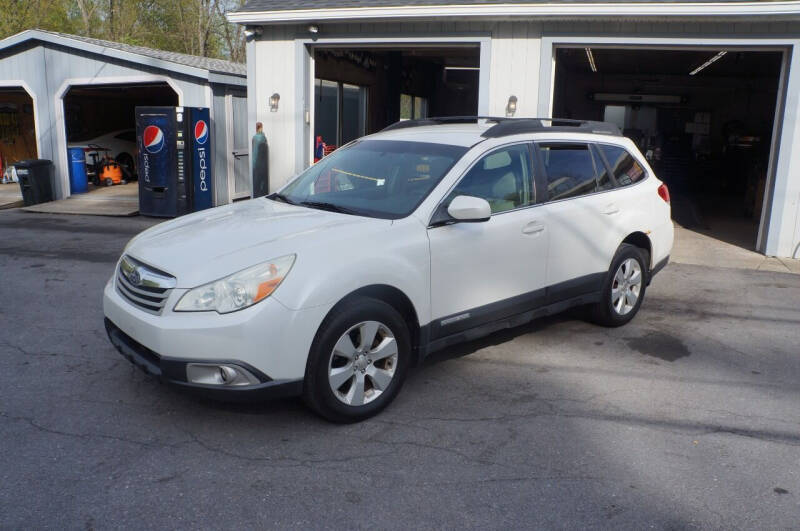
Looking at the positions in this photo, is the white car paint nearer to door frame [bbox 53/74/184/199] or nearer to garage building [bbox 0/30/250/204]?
garage building [bbox 0/30/250/204]

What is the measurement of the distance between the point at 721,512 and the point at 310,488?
197cm

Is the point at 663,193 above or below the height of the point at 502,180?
below

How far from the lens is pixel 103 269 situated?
8.29m

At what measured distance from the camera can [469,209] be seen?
4.29 meters

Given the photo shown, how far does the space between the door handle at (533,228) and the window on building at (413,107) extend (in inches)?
640

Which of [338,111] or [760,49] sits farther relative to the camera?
[338,111]

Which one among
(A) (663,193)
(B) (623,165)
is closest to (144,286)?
(B) (623,165)

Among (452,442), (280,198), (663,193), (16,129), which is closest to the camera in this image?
(452,442)

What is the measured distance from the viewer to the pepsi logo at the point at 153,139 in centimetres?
1301

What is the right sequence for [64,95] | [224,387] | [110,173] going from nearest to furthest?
1. [224,387]
2. [64,95]
3. [110,173]

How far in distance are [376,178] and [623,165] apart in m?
2.50

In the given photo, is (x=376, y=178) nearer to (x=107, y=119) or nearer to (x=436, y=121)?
(x=436, y=121)

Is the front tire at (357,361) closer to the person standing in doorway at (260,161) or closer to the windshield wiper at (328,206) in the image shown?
the windshield wiper at (328,206)

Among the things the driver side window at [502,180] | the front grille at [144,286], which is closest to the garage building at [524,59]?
the driver side window at [502,180]
